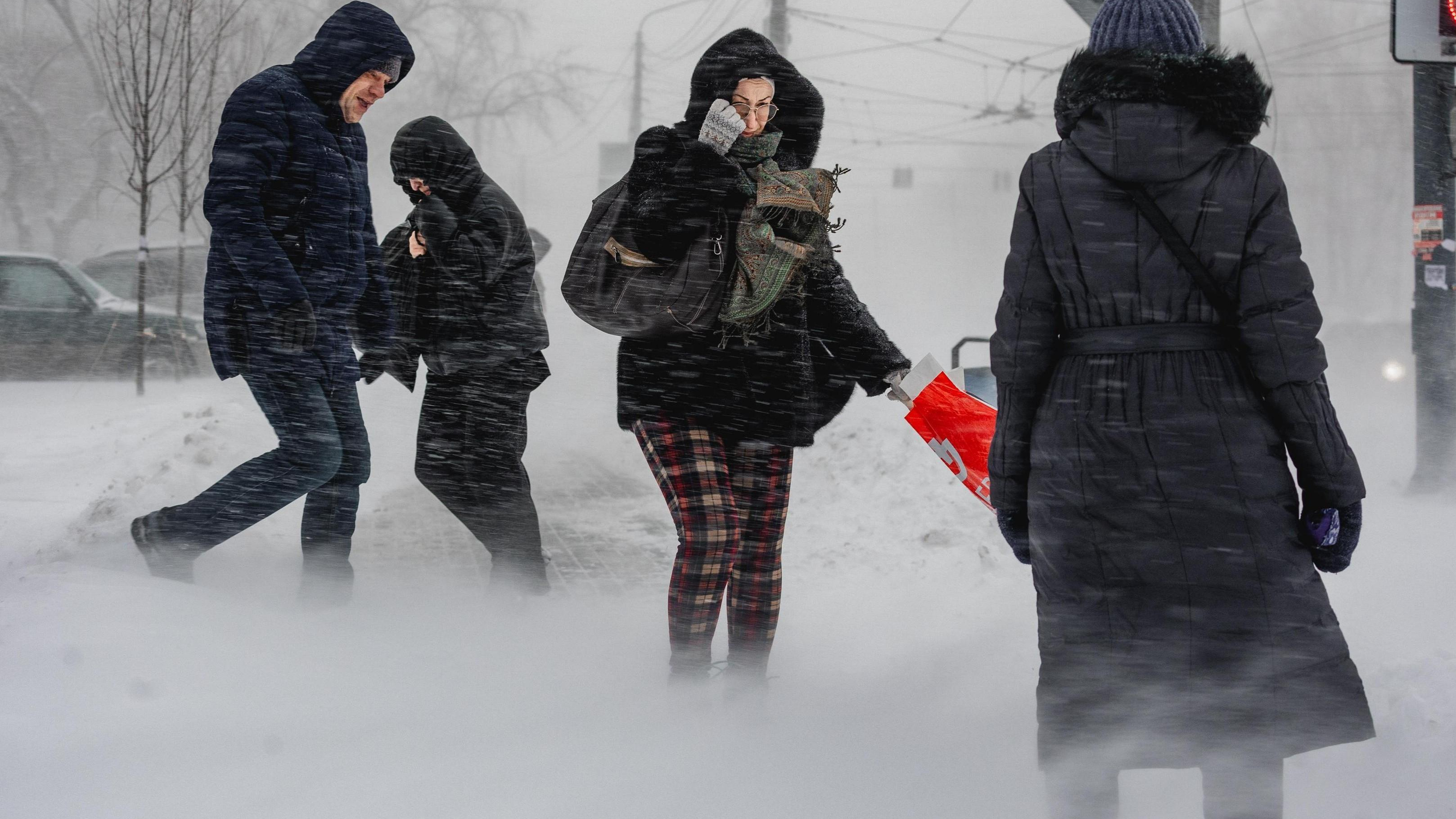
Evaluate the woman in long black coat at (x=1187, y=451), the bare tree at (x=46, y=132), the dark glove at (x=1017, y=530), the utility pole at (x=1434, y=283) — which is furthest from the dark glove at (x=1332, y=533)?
the bare tree at (x=46, y=132)

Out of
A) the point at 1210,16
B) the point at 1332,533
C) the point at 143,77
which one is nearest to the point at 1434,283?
the point at 1210,16

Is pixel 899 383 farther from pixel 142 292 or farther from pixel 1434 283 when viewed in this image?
pixel 142 292

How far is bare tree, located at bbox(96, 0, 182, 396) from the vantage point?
10.6 meters

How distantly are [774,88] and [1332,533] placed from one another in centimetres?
181

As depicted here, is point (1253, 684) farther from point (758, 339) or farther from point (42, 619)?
point (42, 619)

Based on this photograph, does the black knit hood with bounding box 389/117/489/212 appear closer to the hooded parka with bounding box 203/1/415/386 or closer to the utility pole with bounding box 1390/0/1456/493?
the hooded parka with bounding box 203/1/415/386

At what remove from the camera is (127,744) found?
2426 millimetres

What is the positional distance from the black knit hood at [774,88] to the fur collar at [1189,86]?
1.08 metres

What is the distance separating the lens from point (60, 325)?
11.6 meters

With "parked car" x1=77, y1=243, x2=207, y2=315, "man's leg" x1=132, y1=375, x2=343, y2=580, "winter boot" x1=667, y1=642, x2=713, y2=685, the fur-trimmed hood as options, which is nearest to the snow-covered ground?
"winter boot" x1=667, y1=642, x2=713, y2=685

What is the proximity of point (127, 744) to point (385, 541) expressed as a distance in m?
2.89

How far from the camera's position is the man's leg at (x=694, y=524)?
292 centimetres

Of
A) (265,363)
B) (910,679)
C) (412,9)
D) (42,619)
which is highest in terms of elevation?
(412,9)

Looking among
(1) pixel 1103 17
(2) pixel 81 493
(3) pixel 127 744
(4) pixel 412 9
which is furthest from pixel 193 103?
(4) pixel 412 9
